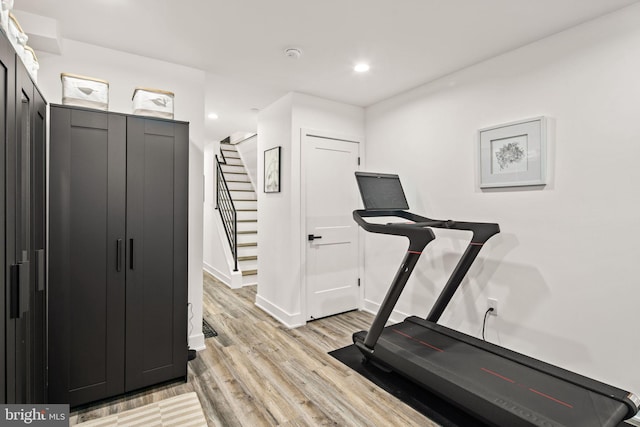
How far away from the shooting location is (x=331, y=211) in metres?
3.86

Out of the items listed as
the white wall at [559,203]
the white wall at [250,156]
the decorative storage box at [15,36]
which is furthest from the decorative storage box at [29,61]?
the white wall at [250,156]

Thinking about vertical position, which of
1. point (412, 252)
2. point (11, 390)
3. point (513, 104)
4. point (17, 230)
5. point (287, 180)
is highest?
point (513, 104)

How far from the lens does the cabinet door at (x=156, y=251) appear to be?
7.42ft

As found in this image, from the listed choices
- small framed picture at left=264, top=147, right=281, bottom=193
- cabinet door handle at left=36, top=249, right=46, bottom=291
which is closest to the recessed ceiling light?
small framed picture at left=264, top=147, right=281, bottom=193

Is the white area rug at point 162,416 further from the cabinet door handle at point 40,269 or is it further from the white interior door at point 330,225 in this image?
the white interior door at point 330,225

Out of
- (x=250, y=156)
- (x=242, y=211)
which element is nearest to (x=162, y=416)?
(x=242, y=211)

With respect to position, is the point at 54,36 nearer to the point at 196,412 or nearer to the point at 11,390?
the point at 11,390

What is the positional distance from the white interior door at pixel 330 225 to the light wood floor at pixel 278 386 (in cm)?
43

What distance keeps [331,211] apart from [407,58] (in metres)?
1.79

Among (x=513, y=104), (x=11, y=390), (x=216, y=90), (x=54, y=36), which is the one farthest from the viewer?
(x=216, y=90)

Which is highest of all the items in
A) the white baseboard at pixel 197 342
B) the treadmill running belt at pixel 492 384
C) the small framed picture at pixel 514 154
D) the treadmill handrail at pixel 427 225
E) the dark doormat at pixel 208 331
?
the small framed picture at pixel 514 154

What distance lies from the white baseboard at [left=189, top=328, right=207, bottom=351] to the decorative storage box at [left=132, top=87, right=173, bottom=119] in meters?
1.91

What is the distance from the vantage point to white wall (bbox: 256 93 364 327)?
11.8 feet

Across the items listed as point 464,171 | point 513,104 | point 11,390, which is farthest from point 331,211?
point 11,390
